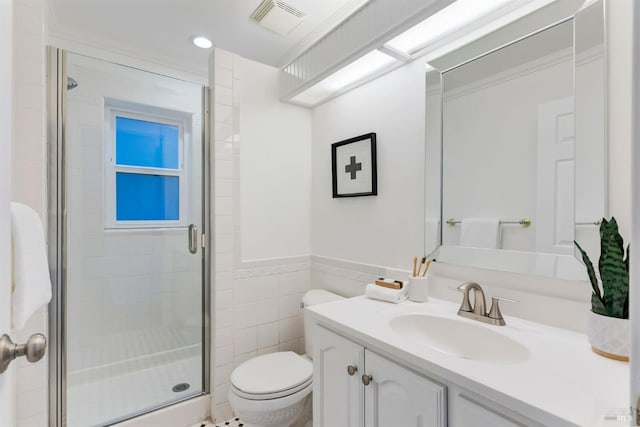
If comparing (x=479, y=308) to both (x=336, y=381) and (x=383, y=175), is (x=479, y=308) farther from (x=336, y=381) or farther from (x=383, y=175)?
(x=383, y=175)

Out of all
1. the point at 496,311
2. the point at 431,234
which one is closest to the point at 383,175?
the point at 431,234

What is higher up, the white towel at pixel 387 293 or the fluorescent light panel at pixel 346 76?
the fluorescent light panel at pixel 346 76

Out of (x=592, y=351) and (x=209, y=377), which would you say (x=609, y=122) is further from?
(x=209, y=377)

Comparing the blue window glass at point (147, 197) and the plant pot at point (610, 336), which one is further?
the blue window glass at point (147, 197)

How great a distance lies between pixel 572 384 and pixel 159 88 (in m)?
2.23

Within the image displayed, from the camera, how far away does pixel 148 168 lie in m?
1.87

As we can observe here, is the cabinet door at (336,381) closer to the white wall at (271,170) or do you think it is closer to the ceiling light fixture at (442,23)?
the white wall at (271,170)

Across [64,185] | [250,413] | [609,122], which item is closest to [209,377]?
[250,413]

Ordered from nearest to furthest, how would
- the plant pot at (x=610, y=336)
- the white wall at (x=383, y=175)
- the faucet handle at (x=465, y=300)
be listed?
the plant pot at (x=610, y=336) → the faucet handle at (x=465, y=300) → the white wall at (x=383, y=175)

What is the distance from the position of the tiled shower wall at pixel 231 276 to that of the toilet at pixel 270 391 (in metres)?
0.25

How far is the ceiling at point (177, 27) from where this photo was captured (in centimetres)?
170

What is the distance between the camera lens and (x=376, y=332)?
1023 millimetres

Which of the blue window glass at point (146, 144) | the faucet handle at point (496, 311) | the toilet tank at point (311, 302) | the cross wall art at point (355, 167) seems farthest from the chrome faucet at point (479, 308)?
the blue window glass at point (146, 144)

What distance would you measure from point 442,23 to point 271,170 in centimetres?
123
